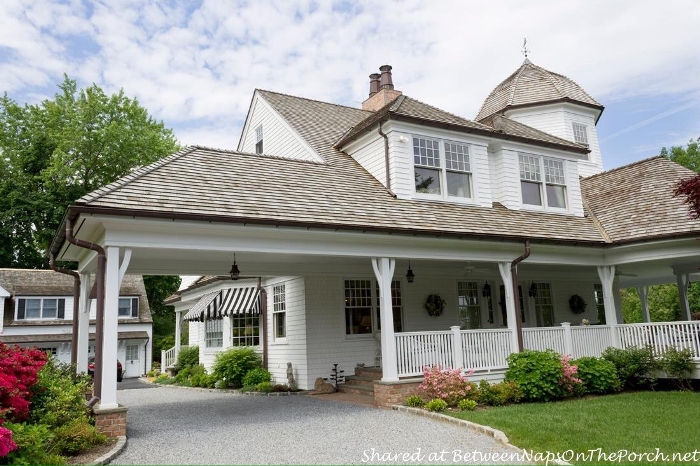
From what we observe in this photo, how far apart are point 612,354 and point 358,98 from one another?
1573cm

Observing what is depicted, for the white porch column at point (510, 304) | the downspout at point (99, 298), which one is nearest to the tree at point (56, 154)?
the downspout at point (99, 298)

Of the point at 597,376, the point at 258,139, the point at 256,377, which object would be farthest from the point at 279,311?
the point at 597,376

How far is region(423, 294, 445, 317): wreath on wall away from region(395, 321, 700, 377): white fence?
313 cm

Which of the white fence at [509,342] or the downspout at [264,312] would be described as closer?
the white fence at [509,342]

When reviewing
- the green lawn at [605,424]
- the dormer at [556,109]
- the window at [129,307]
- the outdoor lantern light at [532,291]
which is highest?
the dormer at [556,109]

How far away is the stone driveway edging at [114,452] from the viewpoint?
7.26 meters

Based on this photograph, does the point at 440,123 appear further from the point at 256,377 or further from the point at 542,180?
the point at 256,377

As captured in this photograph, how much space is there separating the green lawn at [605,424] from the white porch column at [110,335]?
6.01 meters

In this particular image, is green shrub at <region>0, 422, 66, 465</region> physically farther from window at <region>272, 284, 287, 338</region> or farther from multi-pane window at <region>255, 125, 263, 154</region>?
multi-pane window at <region>255, 125, 263, 154</region>

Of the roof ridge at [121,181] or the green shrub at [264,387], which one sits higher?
the roof ridge at [121,181]

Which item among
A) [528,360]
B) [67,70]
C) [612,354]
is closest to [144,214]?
[528,360]

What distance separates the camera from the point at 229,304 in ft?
62.0

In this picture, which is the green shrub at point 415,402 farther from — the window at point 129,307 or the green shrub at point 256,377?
the window at point 129,307

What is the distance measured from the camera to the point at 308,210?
457 inches
